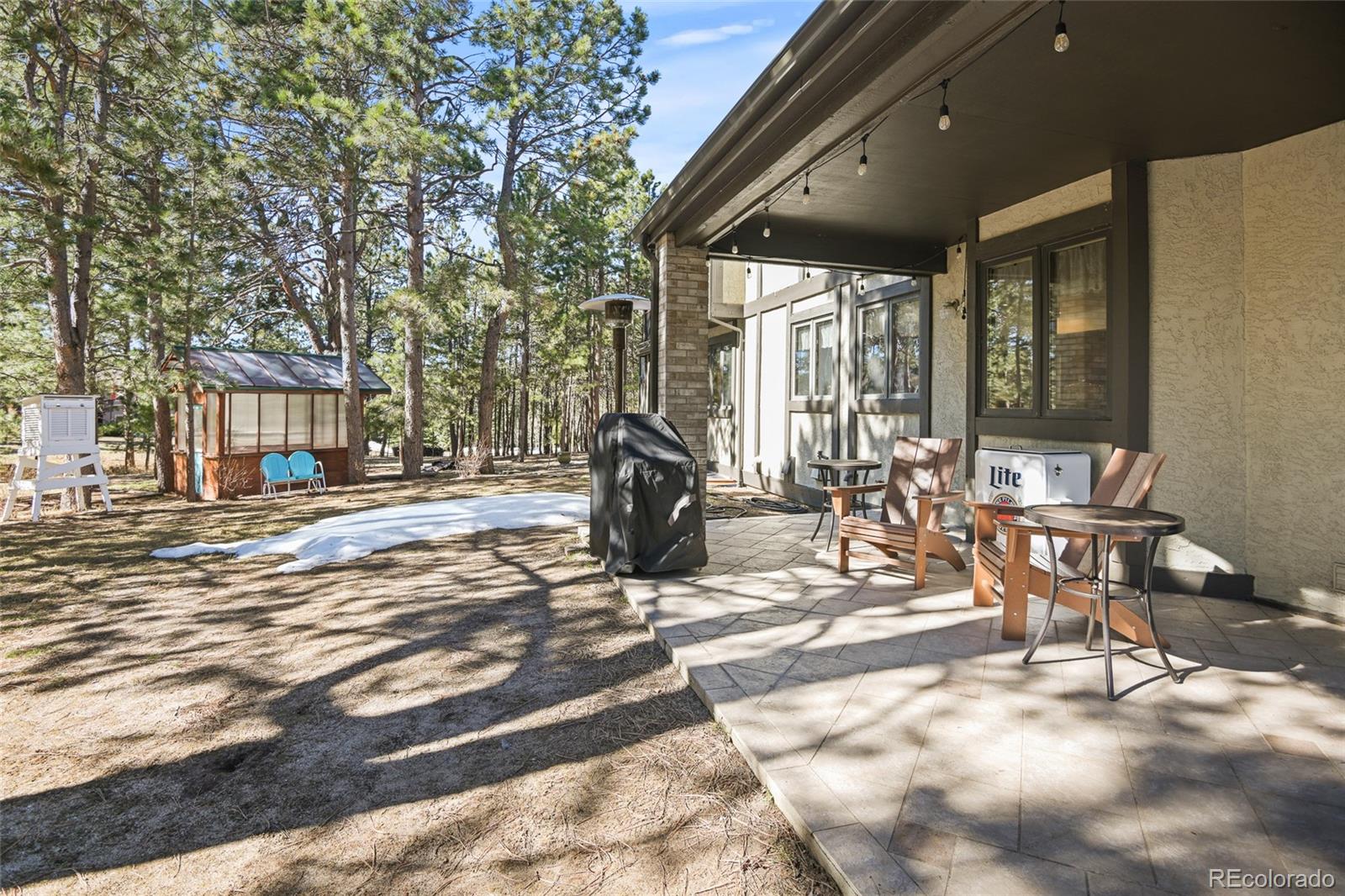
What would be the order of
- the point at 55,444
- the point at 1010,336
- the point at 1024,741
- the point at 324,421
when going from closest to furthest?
the point at 1024,741
the point at 1010,336
the point at 55,444
the point at 324,421

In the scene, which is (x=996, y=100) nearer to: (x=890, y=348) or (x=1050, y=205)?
(x=1050, y=205)

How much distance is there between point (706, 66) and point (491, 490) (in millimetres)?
6732

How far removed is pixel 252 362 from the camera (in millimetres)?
11227

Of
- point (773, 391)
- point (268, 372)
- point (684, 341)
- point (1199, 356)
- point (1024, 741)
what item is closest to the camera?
point (1024, 741)

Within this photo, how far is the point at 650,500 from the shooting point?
170 inches

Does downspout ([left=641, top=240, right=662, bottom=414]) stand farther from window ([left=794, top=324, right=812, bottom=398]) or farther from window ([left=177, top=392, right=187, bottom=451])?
window ([left=177, top=392, right=187, bottom=451])

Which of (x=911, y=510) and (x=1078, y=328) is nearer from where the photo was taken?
Answer: (x=1078, y=328)

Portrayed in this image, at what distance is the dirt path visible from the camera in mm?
1700

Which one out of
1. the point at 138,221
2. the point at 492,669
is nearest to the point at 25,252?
the point at 138,221

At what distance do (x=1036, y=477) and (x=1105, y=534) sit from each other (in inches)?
84.9

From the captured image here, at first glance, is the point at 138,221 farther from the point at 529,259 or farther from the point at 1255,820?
the point at 1255,820

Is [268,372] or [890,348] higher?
[268,372]

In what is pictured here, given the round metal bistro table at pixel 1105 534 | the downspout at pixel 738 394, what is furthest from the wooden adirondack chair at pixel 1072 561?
the downspout at pixel 738 394

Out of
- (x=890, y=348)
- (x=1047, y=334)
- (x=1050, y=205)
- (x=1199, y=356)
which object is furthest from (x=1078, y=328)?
(x=890, y=348)
